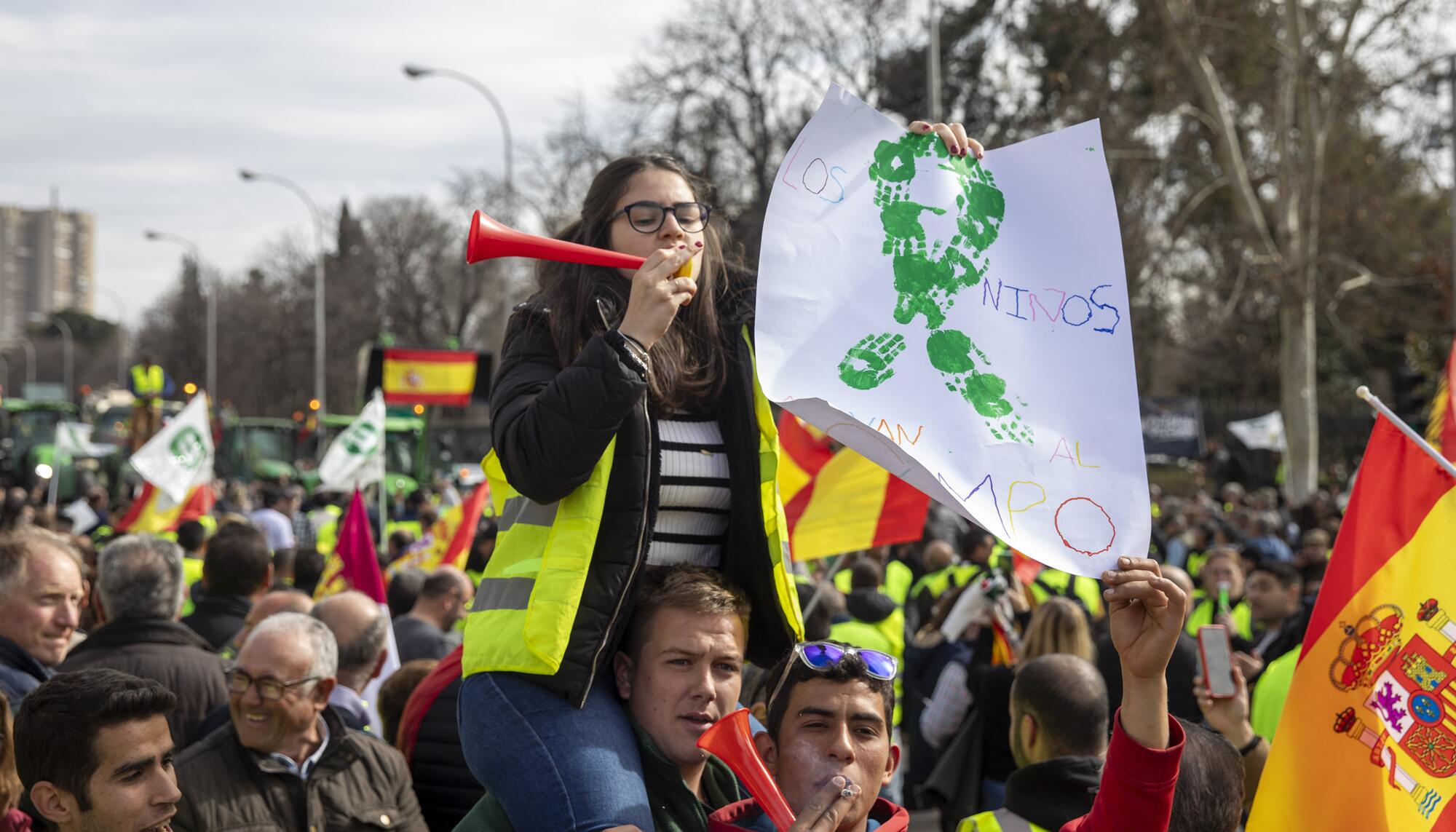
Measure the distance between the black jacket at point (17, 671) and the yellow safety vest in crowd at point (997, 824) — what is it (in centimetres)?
277

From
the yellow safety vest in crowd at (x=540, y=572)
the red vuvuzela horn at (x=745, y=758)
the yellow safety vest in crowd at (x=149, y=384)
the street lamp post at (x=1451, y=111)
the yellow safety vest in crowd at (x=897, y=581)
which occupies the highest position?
the street lamp post at (x=1451, y=111)

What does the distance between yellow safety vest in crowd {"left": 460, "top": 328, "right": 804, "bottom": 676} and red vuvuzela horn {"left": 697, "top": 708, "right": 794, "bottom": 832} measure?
1.04ft

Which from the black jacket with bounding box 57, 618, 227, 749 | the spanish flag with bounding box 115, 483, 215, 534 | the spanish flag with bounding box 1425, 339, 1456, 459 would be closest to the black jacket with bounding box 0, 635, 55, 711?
the black jacket with bounding box 57, 618, 227, 749

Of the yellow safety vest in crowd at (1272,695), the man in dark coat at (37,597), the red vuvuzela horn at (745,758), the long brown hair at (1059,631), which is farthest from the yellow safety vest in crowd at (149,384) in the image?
the red vuvuzela horn at (745,758)

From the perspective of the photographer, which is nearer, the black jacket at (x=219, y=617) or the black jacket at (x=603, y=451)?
the black jacket at (x=603, y=451)

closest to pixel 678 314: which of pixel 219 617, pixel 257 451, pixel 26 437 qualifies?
pixel 219 617

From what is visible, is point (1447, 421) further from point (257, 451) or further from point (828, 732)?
point (257, 451)

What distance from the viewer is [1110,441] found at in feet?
8.79

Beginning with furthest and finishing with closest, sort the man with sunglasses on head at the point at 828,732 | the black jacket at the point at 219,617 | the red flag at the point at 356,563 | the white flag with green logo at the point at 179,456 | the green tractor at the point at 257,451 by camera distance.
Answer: the green tractor at the point at 257,451, the white flag with green logo at the point at 179,456, the red flag at the point at 356,563, the black jacket at the point at 219,617, the man with sunglasses on head at the point at 828,732

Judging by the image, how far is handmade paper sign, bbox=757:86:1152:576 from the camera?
2570 millimetres

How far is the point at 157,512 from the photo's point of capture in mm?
12438

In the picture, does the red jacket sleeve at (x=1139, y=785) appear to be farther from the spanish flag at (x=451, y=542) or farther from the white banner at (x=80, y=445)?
the white banner at (x=80, y=445)

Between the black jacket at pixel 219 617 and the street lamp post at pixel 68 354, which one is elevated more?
the black jacket at pixel 219 617

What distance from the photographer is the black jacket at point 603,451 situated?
2.61 meters
